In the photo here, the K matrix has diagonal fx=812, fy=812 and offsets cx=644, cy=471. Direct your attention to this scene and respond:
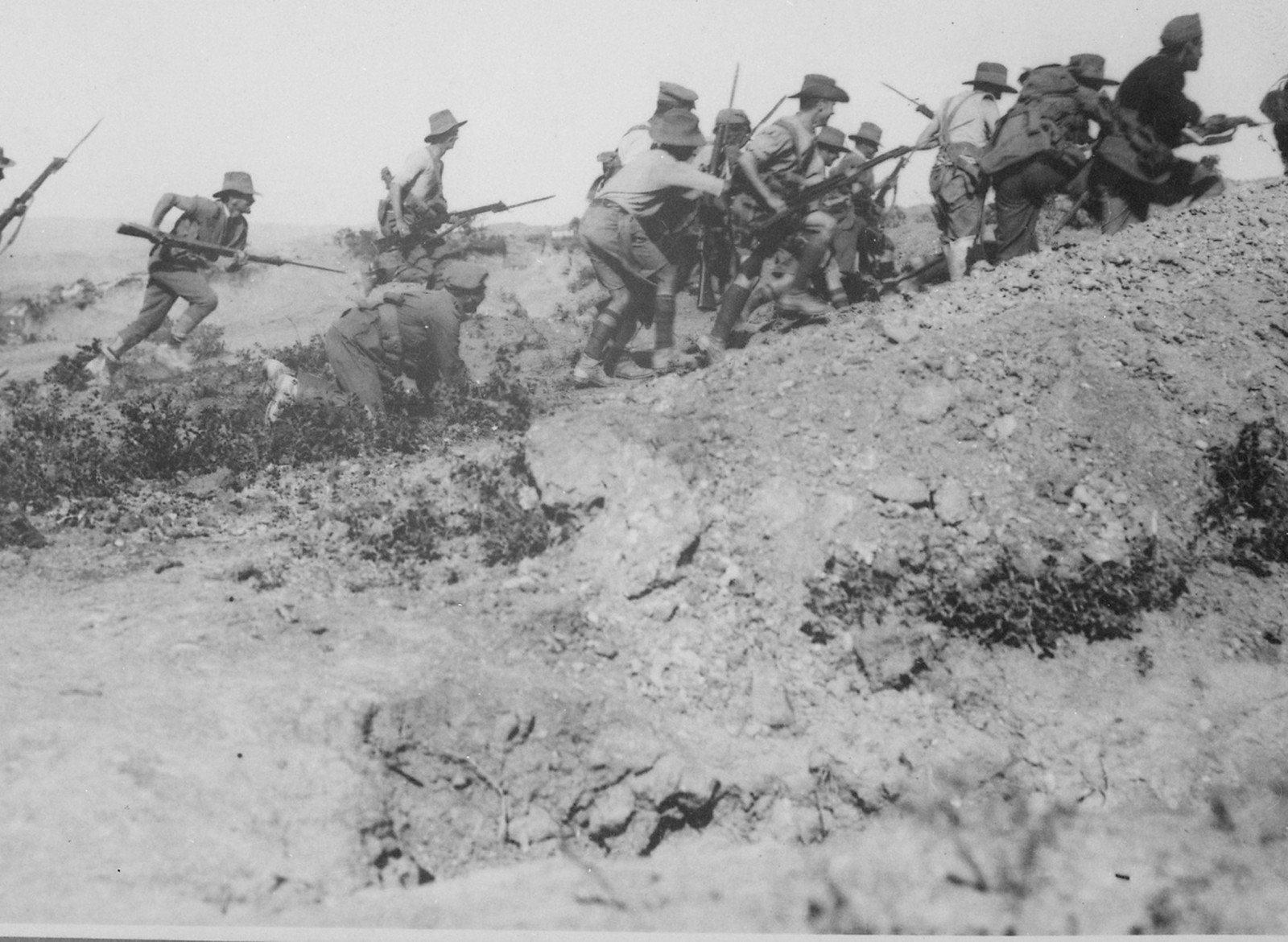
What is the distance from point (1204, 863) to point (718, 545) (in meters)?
2.46

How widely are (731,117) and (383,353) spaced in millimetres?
3585

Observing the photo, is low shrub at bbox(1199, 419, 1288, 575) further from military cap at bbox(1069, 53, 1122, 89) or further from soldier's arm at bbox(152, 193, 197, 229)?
soldier's arm at bbox(152, 193, 197, 229)

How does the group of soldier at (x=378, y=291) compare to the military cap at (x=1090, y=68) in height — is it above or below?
below

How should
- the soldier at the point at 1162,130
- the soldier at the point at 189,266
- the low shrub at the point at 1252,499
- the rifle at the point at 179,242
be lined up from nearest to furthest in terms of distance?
the low shrub at the point at 1252,499, the soldier at the point at 1162,130, the rifle at the point at 179,242, the soldier at the point at 189,266

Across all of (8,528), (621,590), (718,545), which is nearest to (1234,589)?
(718,545)

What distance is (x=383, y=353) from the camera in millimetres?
6469

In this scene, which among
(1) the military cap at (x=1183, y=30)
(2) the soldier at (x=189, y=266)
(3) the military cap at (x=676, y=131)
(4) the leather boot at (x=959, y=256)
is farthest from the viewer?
(2) the soldier at (x=189, y=266)

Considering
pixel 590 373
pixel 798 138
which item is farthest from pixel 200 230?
pixel 798 138

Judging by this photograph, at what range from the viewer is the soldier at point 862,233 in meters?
7.47

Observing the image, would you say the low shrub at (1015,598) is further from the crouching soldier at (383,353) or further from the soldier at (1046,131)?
the crouching soldier at (383,353)

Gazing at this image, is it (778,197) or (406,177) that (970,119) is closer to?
(778,197)

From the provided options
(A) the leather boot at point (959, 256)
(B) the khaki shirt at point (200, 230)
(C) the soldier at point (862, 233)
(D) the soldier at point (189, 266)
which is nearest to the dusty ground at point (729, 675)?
(A) the leather boot at point (959, 256)

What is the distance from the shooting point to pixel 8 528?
4.77 m

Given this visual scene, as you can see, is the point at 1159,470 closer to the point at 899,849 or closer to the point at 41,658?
the point at 899,849
